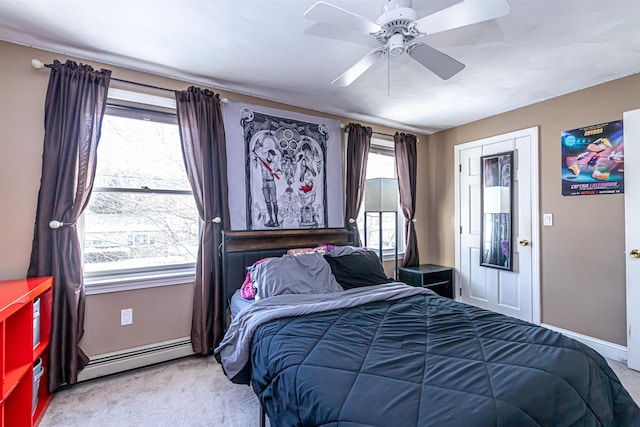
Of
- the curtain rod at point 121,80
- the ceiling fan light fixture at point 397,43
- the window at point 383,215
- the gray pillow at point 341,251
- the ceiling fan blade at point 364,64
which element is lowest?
the gray pillow at point 341,251

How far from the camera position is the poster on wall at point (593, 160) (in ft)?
9.30

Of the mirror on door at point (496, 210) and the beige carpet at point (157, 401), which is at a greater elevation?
the mirror on door at point (496, 210)

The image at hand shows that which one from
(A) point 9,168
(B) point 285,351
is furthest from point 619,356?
(A) point 9,168

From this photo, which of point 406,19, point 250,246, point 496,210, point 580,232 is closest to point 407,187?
point 496,210

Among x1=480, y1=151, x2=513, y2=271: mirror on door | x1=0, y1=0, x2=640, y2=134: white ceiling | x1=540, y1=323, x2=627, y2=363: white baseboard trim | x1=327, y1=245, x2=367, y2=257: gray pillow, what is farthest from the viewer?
x1=480, y1=151, x2=513, y2=271: mirror on door

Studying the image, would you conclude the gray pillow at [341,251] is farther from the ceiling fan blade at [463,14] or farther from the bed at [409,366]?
the ceiling fan blade at [463,14]

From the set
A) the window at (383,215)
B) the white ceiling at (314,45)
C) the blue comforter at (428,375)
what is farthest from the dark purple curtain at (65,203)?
the window at (383,215)

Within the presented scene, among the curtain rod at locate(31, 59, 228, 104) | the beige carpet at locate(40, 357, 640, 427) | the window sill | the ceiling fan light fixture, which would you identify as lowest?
the beige carpet at locate(40, 357, 640, 427)

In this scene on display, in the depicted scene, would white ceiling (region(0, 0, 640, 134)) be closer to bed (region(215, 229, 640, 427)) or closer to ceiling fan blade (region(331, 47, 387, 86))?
ceiling fan blade (region(331, 47, 387, 86))

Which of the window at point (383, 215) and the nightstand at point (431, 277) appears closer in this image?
the nightstand at point (431, 277)

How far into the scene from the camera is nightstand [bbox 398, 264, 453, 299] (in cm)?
394

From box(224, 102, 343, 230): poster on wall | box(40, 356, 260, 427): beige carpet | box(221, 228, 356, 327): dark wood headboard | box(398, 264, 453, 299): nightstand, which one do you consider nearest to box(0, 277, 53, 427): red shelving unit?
box(40, 356, 260, 427): beige carpet

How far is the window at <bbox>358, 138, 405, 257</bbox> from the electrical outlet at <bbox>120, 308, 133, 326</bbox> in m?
2.59

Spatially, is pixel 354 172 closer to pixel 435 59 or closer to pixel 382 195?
pixel 382 195
